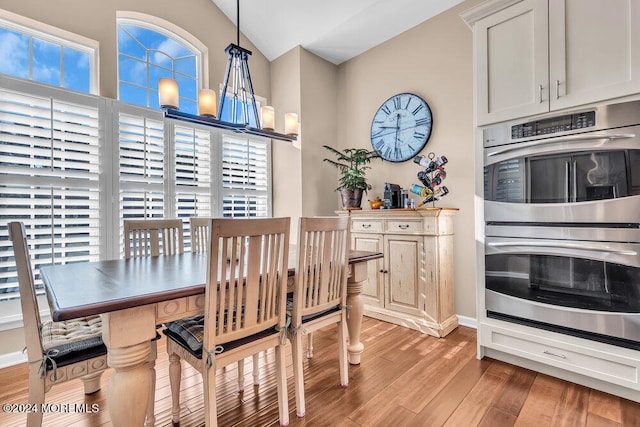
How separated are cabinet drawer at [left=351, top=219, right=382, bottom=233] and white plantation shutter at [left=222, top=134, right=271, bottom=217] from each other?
1298 millimetres

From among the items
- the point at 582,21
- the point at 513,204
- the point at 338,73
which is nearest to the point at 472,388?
the point at 513,204

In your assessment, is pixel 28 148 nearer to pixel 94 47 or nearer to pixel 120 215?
pixel 120 215

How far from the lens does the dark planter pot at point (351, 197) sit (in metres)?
3.50

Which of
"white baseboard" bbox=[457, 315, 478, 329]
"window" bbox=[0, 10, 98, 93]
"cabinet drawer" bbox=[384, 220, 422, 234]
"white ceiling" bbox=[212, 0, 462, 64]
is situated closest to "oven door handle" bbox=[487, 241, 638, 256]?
"cabinet drawer" bbox=[384, 220, 422, 234]

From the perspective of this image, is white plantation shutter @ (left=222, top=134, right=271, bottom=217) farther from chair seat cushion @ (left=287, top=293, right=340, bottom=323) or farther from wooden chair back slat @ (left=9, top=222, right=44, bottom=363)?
wooden chair back slat @ (left=9, top=222, right=44, bottom=363)

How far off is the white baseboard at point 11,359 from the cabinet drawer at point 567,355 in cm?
354

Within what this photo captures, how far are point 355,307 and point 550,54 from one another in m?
2.11

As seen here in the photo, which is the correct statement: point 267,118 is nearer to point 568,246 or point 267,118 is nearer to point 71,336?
point 71,336

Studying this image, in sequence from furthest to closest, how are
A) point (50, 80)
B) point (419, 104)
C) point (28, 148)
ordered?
point (419, 104)
point (50, 80)
point (28, 148)

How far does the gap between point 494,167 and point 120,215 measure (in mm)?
3181

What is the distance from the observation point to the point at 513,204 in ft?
7.00

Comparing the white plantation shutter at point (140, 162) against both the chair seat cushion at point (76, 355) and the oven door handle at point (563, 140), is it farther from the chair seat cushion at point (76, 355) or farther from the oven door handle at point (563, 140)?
the oven door handle at point (563, 140)

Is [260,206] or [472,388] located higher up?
[260,206]

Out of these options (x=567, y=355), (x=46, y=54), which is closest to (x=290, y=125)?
(x=46, y=54)
